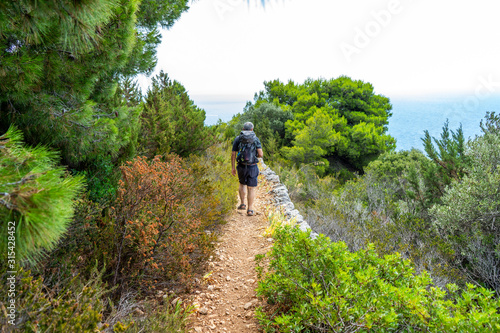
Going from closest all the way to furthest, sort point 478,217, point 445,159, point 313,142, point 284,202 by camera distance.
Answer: point 478,217
point 284,202
point 445,159
point 313,142

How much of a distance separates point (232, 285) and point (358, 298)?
1.88m

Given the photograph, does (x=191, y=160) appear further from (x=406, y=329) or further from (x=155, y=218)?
(x=406, y=329)

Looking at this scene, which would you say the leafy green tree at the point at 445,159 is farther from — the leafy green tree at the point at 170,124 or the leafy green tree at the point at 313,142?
the leafy green tree at the point at 313,142

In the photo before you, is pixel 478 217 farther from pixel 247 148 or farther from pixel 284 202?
pixel 247 148

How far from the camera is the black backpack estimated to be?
16.9 ft

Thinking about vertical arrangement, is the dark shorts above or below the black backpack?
below

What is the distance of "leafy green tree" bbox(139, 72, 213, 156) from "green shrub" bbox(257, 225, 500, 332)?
3.96 m

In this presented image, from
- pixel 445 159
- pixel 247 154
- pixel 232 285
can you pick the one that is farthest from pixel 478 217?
pixel 232 285

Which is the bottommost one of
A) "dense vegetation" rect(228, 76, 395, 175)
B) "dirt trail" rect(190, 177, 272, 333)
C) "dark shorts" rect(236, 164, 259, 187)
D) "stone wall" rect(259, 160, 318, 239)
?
"dirt trail" rect(190, 177, 272, 333)

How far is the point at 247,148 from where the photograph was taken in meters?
5.18

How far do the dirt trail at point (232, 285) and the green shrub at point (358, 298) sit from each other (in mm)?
362

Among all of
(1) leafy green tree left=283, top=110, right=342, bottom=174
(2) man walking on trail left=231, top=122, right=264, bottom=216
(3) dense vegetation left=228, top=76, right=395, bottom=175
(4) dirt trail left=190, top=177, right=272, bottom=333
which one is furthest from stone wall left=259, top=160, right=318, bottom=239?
(1) leafy green tree left=283, top=110, right=342, bottom=174

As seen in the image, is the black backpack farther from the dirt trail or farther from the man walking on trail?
the dirt trail

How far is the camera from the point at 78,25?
1443mm
